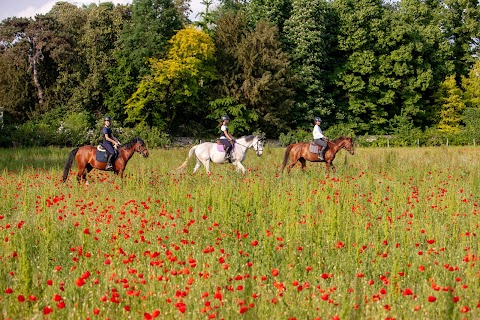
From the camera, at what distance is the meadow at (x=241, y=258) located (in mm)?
4773

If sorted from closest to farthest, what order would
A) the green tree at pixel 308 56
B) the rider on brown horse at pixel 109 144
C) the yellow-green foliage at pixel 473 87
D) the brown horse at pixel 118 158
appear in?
1. the rider on brown horse at pixel 109 144
2. the brown horse at pixel 118 158
3. the green tree at pixel 308 56
4. the yellow-green foliage at pixel 473 87

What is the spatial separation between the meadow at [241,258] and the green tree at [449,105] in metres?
45.2

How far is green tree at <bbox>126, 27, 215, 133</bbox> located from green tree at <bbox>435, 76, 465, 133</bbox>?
25601 millimetres

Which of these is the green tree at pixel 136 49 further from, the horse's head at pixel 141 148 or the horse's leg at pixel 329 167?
the horse's head at pixel 141 148

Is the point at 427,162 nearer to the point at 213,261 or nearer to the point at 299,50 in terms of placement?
the point at 213,261

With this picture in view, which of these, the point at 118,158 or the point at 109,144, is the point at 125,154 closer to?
the point at 118,158

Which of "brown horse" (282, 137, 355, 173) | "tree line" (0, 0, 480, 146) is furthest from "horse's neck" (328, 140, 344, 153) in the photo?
"tree line" (0, 0, 480, 146)

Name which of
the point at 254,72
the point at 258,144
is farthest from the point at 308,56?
the point at 258,144

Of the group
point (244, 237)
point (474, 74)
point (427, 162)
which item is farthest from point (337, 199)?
point (474, 74)

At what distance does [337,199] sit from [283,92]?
36643 millimetres

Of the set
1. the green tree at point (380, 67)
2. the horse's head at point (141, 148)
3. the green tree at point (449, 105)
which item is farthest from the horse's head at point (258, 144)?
the green tree at point (449, 105)

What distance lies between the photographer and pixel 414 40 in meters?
53.7

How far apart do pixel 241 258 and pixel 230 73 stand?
132 ft

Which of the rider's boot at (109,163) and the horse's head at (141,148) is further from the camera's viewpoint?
the horse's head at (141,148)
